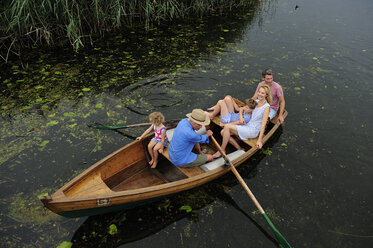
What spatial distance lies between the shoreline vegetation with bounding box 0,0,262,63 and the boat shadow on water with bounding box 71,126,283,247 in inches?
271

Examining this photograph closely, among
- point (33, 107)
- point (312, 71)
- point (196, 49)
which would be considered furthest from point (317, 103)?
point (33, 107)

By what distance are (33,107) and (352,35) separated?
1461 centimetres

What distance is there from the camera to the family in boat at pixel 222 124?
4.63m

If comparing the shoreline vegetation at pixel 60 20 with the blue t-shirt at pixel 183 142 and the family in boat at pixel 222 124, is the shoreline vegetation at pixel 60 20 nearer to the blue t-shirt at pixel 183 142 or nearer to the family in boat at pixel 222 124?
the family in boat at pixel 222 124

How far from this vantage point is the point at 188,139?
183 inches

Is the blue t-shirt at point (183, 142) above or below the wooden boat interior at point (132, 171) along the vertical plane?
above

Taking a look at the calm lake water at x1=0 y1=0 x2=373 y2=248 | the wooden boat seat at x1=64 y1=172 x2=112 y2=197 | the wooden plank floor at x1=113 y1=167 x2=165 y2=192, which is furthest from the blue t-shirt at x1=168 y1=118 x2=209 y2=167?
the wooden boat seat at x1=64 y1=172 x2=112 y2=197

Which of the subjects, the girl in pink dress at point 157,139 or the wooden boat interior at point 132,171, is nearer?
the wooden boat interior at point 132,171

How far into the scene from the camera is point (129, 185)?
16.7 ft

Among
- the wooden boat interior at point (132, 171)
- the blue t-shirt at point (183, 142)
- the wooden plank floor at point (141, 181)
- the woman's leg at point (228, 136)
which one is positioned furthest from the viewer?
the woman's leg at point (228, 136)

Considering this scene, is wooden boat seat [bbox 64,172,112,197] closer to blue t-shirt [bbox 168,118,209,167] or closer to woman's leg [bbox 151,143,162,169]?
woman's leg [bbox 151,143,162,169]

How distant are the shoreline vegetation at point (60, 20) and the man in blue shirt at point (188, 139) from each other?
6.42 m

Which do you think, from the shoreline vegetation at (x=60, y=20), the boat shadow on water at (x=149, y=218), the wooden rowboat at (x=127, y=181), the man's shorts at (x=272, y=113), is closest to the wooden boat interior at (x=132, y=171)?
the wooden rowboat at (x=127, y=181)

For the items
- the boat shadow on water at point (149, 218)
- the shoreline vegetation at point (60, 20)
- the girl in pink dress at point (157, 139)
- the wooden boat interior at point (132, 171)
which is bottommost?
the boat shadow on water at point (149, 218)
